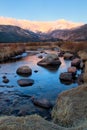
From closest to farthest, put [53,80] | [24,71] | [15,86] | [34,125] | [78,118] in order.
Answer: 1. [34,125]
2. [78,118]
3. [15,86]
4. [53,80]
5. [24,71]

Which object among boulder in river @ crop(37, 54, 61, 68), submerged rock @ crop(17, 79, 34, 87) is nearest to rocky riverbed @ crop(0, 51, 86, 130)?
submerged rock @ crop(17, 79, 34, 87)

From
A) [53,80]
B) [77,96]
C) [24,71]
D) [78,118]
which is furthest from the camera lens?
[24,71]

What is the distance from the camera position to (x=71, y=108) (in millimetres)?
12750

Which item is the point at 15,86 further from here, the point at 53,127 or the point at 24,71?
the point at 53,127

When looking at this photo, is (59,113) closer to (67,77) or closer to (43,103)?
(43,103)

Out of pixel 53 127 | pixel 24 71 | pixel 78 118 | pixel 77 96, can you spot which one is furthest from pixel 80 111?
pixel 24 71

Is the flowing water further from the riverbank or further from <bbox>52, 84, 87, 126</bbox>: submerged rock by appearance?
<bbox>52, 84, 87, 126</bbox>: submerged rock

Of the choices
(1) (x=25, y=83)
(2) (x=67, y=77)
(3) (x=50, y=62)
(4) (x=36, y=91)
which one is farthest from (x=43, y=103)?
(3) (x=50, y=62)

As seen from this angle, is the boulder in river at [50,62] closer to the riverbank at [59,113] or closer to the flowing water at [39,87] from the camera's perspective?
the flowing water at [39,87]

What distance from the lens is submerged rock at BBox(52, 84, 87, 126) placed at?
11.8 meters

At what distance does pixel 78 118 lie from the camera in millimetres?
12008

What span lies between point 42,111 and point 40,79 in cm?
956

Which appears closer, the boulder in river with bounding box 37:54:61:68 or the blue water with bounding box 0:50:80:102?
the blue water with bounding box 0:50:80:102

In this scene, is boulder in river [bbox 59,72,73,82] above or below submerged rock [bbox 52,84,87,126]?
below
